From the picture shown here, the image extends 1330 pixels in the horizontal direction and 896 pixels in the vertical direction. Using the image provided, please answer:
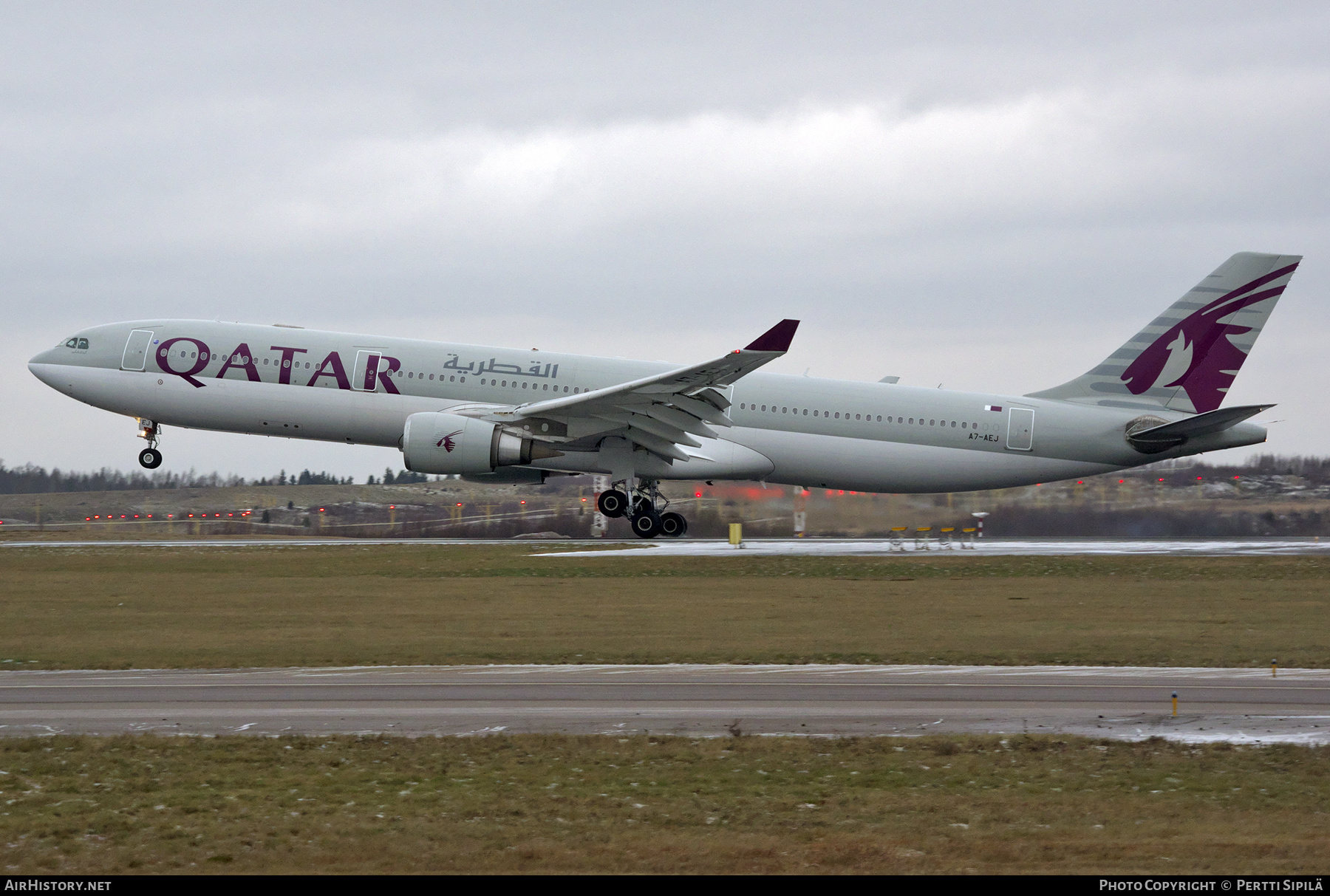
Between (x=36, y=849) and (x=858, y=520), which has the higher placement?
(x=858, y=520)

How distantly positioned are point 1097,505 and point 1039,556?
8.93 m

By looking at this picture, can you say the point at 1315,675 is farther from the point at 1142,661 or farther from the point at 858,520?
the point at 858,520

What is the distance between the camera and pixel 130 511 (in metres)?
61.7

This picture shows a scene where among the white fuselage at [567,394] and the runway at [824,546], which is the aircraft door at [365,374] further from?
the runway at [824,546]

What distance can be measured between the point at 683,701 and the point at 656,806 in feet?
14.8

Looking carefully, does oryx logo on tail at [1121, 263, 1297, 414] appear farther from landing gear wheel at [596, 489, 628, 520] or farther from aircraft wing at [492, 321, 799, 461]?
landing gear wheel at [596, 489, 628, 520]

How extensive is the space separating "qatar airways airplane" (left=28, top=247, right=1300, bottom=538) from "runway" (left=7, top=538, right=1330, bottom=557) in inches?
117

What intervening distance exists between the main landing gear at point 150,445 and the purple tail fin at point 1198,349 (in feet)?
78.8

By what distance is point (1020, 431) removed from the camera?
33.0 m

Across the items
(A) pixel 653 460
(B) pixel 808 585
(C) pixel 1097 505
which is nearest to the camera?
(B) pixel 808 585

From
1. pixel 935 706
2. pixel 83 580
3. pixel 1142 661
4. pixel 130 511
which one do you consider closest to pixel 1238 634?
pixel 1142 661

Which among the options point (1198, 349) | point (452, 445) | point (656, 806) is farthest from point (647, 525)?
point (656, 806)

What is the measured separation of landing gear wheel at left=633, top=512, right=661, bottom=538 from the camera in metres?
32.3

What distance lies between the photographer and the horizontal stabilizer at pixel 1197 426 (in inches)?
1212
